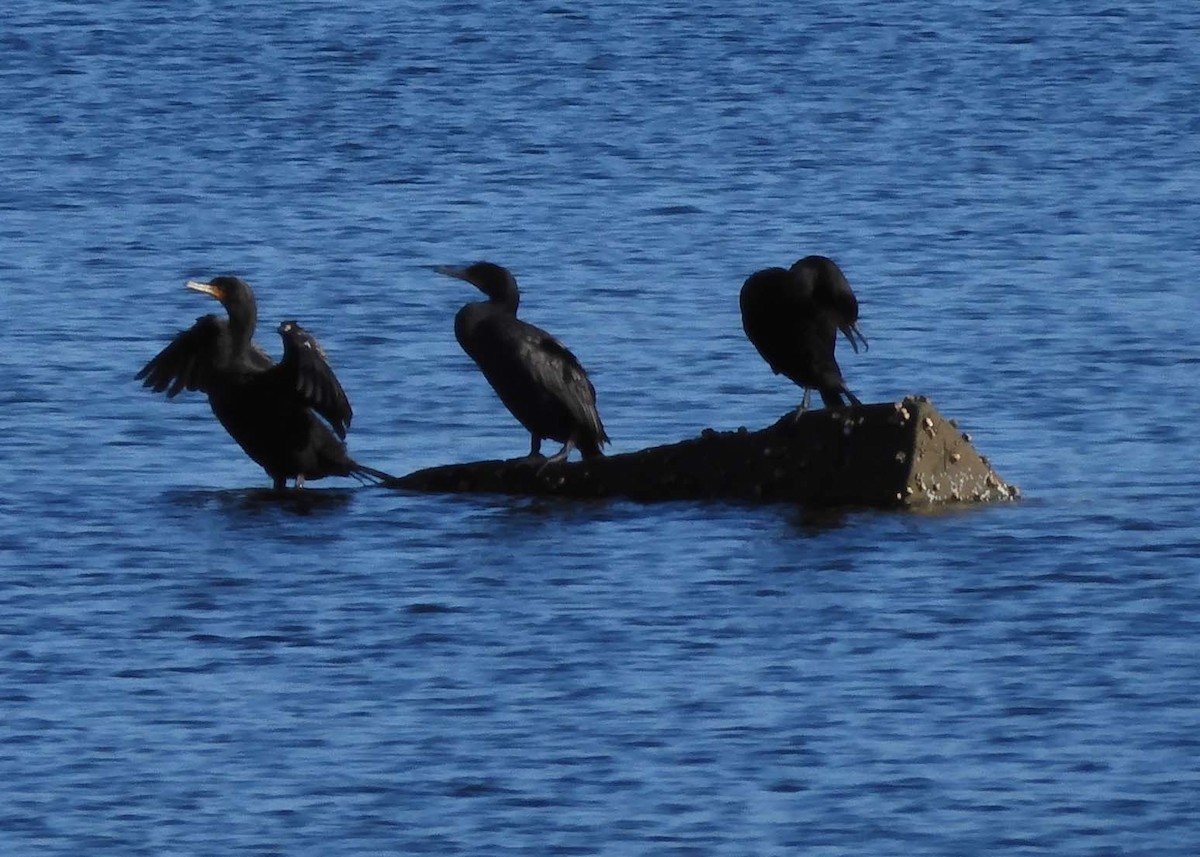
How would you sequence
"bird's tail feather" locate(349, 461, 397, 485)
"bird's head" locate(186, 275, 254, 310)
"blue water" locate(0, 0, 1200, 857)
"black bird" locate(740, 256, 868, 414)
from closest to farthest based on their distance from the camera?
"blue water" locate(0, 0, 1200, 857), "black bird" locate(740, 256, 868, 414), "bird's tail feather" locate(349, 461, 397, 485), "bird's head" locate(186, 275, 254, 310)

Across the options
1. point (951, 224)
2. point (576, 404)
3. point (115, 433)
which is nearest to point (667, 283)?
point (951, 224)

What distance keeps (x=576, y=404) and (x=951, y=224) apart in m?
8.85

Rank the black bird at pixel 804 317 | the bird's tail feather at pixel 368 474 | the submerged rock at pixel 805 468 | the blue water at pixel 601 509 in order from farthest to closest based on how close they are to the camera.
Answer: the bird's tail feather at pixel 368 474, the black bird at pixel 804 317, the submerged rock at pixel 805 468, the blue water at pixel 601 509

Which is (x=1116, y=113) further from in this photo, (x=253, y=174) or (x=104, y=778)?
(x=104, y=778)

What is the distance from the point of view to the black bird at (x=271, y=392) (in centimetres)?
1189

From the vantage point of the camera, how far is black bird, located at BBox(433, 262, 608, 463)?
11.8 meters

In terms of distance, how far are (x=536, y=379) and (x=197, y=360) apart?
5.12ft

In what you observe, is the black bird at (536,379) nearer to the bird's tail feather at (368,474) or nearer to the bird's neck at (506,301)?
the bird's neck at (506,301)

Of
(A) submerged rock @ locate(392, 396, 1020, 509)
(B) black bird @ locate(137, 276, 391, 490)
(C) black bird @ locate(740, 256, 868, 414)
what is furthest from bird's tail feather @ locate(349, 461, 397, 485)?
(C) black bird @ locate(740, 256, 868, 414)

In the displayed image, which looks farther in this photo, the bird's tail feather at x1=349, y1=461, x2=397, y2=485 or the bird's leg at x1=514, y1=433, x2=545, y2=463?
the bird's tail feather at x1=349, y1=461, x2=397, y2=485

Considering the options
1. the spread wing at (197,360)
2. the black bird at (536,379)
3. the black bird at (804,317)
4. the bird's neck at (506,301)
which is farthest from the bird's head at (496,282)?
the black bird at (804,317)

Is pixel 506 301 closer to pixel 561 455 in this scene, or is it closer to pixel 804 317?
pixel 561 455

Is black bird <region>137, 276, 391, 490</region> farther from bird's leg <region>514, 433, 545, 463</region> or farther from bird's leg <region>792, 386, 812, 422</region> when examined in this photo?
bird's leg <region>792, 386, 812, 422</region>

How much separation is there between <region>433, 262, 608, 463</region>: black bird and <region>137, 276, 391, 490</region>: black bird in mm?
563
